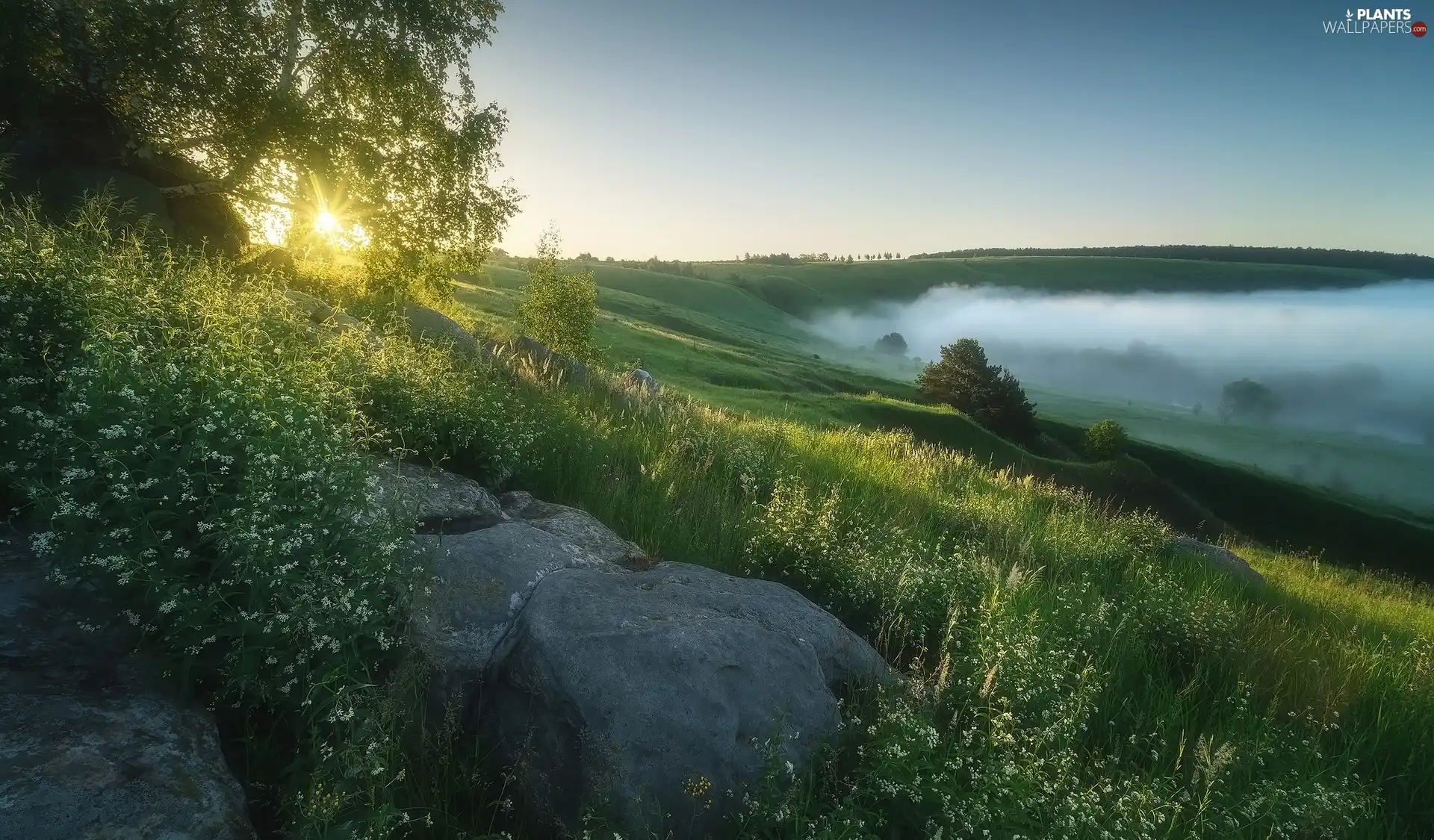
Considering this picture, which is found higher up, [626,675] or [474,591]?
[474,591]

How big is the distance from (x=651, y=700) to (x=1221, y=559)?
1580 centimetres

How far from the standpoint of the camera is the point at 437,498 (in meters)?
6.09

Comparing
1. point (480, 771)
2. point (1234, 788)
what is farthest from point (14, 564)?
point (1234, 788)

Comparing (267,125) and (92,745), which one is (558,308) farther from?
(92,745)

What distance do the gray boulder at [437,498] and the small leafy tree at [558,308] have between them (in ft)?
97.3

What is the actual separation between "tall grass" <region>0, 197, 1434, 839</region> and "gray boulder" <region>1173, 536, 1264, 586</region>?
12.8 feet

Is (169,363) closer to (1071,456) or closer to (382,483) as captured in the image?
(382,483)

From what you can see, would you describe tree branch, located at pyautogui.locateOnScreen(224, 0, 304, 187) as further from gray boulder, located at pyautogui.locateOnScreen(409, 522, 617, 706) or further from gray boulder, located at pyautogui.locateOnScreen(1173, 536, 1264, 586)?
gray boulder, located at pyautogui.locateOnScreen(1173, 536, 1264, 586)

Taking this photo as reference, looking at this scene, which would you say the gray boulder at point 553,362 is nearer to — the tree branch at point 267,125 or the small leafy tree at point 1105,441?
the tree branch at point 267,125

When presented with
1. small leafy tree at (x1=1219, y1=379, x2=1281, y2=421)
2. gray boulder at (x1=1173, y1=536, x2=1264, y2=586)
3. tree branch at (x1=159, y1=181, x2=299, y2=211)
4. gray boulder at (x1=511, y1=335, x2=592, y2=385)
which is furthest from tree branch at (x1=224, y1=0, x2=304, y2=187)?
small leafy tree at (x1=1219, y1=379, x2=1281, y2=421)

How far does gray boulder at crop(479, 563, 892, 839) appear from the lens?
3.63 meters

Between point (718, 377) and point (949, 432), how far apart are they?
60.7ft

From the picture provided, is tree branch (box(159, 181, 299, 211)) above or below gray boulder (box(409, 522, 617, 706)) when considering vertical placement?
above

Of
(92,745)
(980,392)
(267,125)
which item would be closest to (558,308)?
(267,125)
